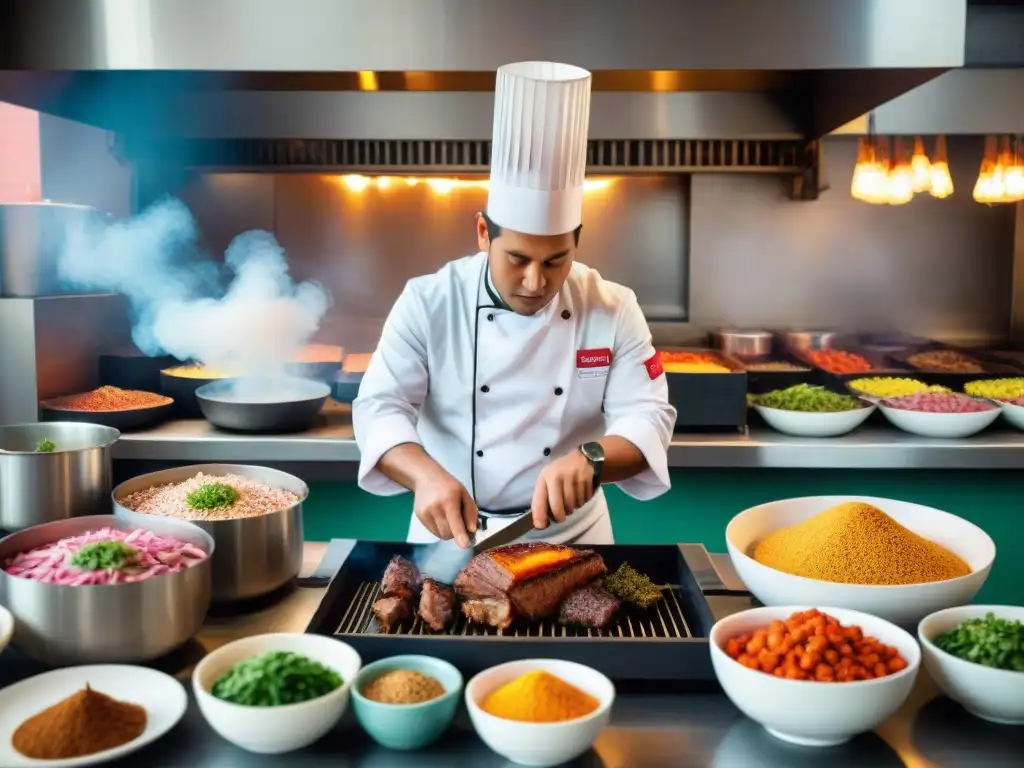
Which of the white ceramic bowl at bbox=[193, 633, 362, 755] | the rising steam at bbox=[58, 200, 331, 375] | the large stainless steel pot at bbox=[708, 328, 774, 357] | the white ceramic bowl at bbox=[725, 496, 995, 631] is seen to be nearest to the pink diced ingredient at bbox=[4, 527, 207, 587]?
the white ceramic bowl at bbox=[193, 633, 362, 755]

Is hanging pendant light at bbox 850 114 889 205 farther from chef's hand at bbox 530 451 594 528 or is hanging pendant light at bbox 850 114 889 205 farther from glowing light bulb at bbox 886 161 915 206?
chef's hand at bbox 530 451 594 528

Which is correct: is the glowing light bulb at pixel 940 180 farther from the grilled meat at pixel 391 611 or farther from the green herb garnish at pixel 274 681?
the green herb garnish at pixel 274 681

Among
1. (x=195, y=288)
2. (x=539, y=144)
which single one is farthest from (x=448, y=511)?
(x=195, y=288)

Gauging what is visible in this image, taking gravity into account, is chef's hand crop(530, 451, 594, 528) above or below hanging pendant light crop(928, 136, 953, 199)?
below

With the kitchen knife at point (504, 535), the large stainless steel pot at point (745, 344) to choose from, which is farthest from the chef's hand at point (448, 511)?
the large stainless steel pot at point (745, 344)

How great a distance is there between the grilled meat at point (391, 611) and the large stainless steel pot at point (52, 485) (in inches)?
28.8

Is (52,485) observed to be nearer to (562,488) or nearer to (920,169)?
(562,488)

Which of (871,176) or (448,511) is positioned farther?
(871,176)

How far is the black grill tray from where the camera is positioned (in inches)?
62.0

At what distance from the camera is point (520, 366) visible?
262 centimetres

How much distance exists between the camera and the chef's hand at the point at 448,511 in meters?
1.90

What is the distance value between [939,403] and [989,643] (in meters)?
2.43

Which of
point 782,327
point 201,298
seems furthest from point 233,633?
point 782,327

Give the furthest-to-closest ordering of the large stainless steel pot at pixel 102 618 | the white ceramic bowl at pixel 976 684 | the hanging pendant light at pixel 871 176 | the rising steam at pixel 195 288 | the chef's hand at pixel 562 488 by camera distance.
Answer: the rising steam at pixel 195 288, the hanging pendant light at pixel 871 176, the chef's hand at pixel 562 488, the large stainless steel pot at pixel 102 618, the white ceramic bowl at pixel 976 684
